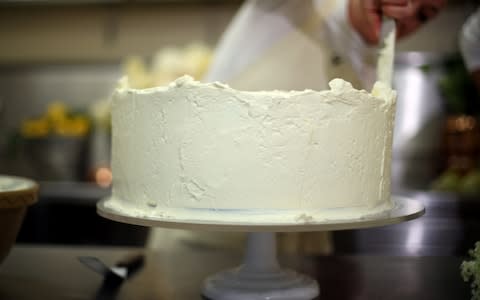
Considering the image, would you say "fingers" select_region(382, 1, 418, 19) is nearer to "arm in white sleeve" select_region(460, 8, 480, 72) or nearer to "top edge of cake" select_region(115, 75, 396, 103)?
"top edge of cake" select_region(115, 75, 396, 103)

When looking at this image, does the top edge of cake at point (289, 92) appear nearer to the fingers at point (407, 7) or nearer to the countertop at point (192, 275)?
the fingers at point (407, 7)

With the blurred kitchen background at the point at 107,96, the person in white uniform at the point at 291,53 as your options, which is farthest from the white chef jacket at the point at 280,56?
the blurred kitchen background at the point at 107,96

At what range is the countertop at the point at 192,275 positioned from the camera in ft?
3.07

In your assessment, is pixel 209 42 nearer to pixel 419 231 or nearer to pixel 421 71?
pixel 421 71

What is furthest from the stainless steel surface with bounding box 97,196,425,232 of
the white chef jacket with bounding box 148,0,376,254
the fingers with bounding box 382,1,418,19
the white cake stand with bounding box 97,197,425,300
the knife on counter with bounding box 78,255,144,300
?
the white chef jacket with bounding box 148,0,376,254

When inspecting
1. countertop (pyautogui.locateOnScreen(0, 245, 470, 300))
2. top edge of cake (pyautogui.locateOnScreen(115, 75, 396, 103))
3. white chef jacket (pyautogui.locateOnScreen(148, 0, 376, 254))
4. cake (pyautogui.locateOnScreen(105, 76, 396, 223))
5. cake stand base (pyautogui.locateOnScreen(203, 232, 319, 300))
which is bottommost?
countertop (pyautogui.locateOnScreen(0, 245, 470, 300))

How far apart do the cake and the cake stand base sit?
0.12 meters

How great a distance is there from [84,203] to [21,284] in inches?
44.6

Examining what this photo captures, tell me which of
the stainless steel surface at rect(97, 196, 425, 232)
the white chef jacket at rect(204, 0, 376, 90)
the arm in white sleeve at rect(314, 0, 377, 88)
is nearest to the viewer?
the stainless steel surface at rect(97, 196, 425, 232)

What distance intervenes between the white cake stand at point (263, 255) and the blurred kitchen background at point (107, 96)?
1070mm

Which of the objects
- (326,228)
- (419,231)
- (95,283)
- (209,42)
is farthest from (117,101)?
(209,42)

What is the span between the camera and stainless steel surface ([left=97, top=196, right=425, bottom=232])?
804 millimetres

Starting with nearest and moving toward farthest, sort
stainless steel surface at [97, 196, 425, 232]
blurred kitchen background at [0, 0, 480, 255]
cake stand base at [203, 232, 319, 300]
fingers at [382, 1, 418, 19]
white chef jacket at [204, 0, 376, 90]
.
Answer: stainless steel surface at [97, 196, 425, 232]
cake stand base at [203, 232, 319, 300]
fingers at [382, 1, 418, 19]
white chef jacket at [204, 0, 376, 90]
blurred kitchen background at [0, 0, 480, 255]

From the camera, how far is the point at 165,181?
2.96 ft
